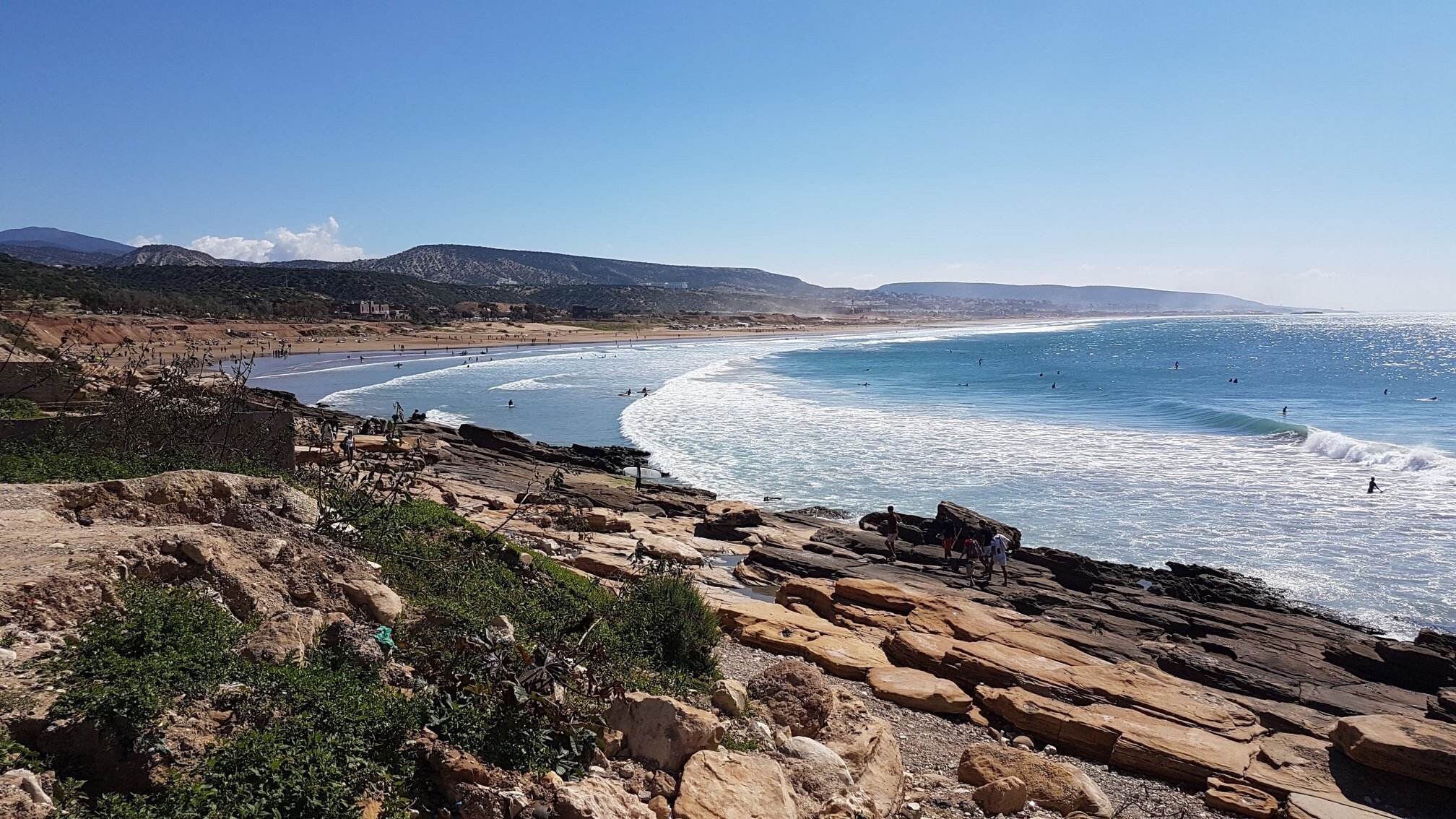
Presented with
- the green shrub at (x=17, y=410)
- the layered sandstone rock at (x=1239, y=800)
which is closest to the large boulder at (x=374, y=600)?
the layered sandstone rock at (x=1239, y=800)

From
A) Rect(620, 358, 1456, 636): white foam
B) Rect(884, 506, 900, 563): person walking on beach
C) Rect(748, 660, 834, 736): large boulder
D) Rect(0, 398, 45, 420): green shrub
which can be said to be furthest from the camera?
Rect(620, 358, 1456, 636): white foam

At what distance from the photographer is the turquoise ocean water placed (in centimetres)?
1786

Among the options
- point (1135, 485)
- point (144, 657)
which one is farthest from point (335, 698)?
point (1135, 485)

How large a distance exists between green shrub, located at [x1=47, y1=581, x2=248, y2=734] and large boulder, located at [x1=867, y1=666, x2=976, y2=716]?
6.68 m

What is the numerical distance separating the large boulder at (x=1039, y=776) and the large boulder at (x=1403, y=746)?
11.7 feet

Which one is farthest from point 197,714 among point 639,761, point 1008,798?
point 1008,798

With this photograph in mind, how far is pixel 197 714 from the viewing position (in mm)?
4215

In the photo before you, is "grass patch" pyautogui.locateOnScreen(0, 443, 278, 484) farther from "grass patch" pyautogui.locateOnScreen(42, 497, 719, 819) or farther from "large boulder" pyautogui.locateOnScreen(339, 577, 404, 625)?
"grass patch" pyautogui.locateOnScreen(42, 497, 719, 819)

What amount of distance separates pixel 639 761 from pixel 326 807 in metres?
2.07

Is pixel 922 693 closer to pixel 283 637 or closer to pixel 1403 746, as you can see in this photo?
pixel 1403 746

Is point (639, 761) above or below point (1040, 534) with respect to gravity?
above

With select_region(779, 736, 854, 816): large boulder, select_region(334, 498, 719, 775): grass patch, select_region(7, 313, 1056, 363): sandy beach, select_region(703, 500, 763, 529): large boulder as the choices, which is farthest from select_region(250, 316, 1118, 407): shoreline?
select_region(779, 736, 854, 816): large boulder

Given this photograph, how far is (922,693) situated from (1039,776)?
2373 mm

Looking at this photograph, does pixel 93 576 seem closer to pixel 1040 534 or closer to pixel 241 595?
pixel 241 595
